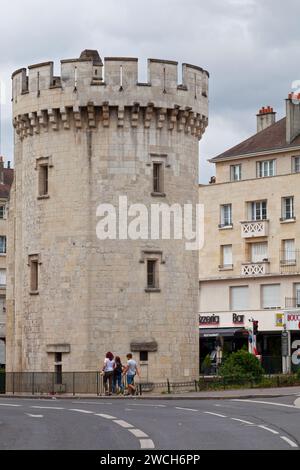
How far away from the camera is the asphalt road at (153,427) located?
67.9ft

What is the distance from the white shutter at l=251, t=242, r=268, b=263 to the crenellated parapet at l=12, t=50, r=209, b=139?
26399 mm

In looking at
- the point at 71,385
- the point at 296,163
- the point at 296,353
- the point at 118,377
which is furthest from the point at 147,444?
the point at 296,163

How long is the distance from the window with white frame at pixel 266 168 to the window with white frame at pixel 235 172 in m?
1.73

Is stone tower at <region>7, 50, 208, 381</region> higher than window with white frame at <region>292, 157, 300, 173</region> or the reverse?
the reverse

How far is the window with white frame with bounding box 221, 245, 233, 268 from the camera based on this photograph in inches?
3098

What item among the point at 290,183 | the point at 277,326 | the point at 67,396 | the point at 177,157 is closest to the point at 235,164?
the point at 290,183

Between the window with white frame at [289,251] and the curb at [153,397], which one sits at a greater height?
the window with white frame at [289,251]

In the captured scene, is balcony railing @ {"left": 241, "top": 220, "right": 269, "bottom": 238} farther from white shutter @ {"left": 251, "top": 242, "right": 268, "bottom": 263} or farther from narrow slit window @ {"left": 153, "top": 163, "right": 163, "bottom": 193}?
narrow slit window @ {"left": 153, "top": 163, "right": 163, "bottom": 193}

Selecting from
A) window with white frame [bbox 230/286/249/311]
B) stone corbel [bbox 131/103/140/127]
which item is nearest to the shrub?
stone corbel [bbox 131/103/140/127]

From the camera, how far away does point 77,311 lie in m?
49.2

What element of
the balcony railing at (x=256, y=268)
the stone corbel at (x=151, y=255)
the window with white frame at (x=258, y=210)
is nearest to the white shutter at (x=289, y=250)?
the balcony railing at (x=256, y=268)

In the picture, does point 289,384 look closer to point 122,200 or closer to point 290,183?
point 122,200

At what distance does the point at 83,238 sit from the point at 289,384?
10.6 m

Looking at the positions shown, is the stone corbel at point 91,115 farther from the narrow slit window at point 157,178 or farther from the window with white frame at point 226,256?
the window with white frame at point 226,256
